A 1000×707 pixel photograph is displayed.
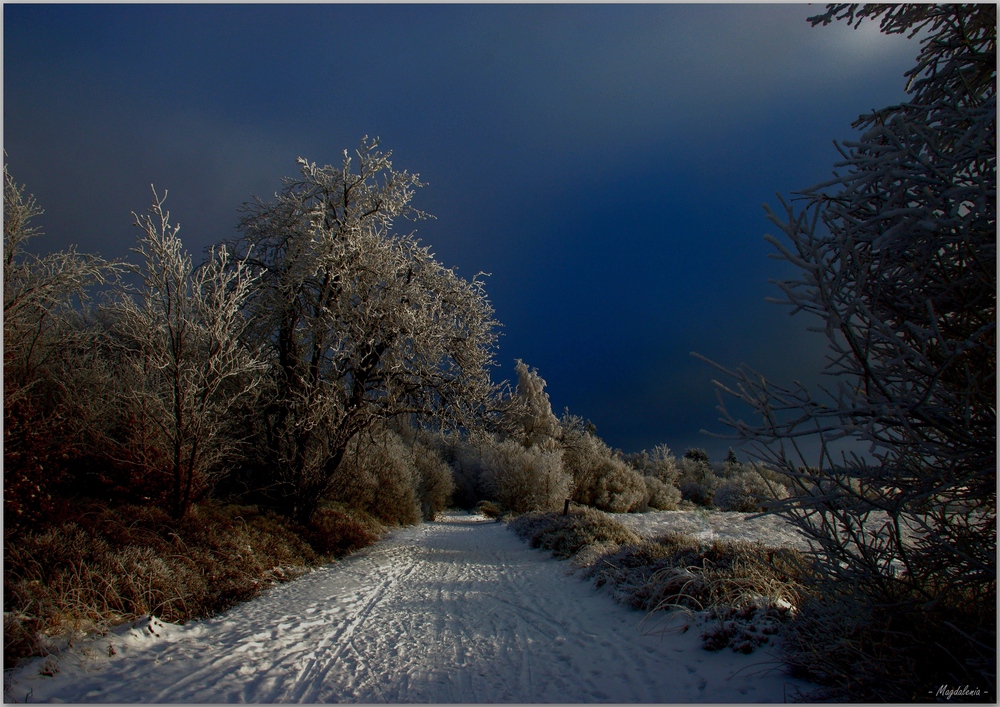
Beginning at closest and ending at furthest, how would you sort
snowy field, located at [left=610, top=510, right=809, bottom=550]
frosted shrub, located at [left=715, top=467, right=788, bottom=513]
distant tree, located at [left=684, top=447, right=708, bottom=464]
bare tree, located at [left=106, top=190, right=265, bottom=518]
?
bare tree, located at [left=106, top=190, right=265, bottom=518]
snowy field, located at [left=610, top=510, right=809, bottom=550]
frosted shrub, located at [left=715, top=467, right=788, bottom=513]
distant tree, located at [left=684, top=447, right=708, bottom=464]

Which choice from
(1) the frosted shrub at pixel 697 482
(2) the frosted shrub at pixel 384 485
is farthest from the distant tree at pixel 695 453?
(2) the frosted shrub at pixel 384 485

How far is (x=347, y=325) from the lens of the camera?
33.2 ft

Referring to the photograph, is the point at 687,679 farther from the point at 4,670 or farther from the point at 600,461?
the point at 600,461

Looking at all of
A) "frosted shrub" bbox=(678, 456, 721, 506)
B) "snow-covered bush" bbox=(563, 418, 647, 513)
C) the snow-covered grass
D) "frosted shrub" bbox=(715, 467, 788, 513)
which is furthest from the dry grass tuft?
"frosted shrub" bbox=(678, 456, 721, 506)

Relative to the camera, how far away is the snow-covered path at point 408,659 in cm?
371

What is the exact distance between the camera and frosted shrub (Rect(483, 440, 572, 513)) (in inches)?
885

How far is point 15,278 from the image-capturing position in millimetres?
6062

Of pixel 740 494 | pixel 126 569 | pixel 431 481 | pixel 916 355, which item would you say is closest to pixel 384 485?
pixel 431 481

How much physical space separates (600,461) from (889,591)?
88.0 ft

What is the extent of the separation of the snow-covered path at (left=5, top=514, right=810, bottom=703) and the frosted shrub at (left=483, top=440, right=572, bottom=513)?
1567 centimetres

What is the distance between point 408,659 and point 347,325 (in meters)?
7.07

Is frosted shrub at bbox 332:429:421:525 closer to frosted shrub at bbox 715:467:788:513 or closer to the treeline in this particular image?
the treeline

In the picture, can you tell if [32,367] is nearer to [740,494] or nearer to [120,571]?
[120,571]

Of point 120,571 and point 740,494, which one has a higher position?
point 120,571
